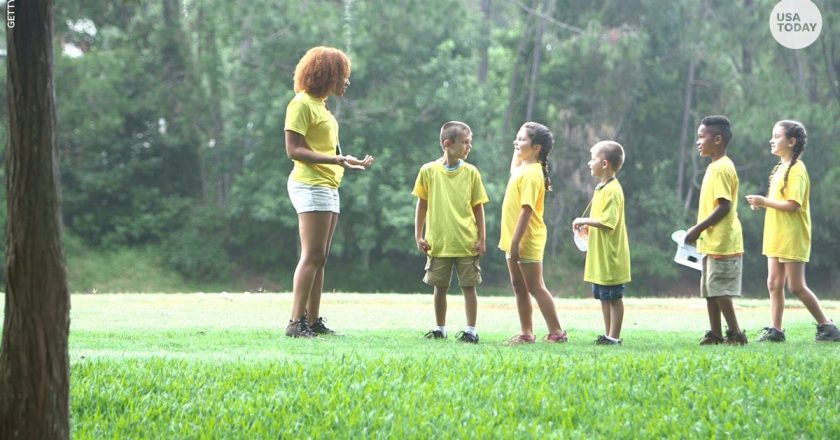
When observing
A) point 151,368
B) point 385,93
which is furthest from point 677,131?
point 151,368

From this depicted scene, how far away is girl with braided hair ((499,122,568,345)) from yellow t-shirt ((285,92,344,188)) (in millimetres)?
1427

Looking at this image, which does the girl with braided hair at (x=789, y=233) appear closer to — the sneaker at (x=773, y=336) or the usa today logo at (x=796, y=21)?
the sneaker at (x=773, y=336)

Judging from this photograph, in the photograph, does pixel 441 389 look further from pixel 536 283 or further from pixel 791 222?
pixel 791 222

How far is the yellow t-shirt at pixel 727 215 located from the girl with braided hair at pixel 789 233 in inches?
20.9

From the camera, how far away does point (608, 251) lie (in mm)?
8141

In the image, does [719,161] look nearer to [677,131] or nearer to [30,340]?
[30,340]

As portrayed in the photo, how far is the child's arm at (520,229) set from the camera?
8.02 meters

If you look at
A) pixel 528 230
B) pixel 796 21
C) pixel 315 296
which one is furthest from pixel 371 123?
pixel 528 230

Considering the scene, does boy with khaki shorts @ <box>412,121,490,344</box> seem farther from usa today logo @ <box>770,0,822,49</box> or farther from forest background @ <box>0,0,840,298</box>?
usa today logo @ <box>770,0,822,49</box>

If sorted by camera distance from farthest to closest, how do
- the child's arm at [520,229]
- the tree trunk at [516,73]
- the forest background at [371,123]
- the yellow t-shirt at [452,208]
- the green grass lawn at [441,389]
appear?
the tree trunk at [516,73], the forest background at [371,123], the yellow t-shirt at [452,208], the child's arm at [520,229], the green grass lawn at [441,389]

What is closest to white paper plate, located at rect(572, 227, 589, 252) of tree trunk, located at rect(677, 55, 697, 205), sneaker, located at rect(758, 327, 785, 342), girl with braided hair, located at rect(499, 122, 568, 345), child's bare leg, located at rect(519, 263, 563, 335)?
girl with braided hair, located at rect(499, 122, 568, 345)

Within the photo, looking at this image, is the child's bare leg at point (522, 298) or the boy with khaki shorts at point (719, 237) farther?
the child's bare leg at point (522, 298)

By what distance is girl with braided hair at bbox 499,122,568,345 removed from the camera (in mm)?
8109

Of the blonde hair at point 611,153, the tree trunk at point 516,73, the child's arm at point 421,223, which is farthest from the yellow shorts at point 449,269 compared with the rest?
the tree trunk at point 516,73
